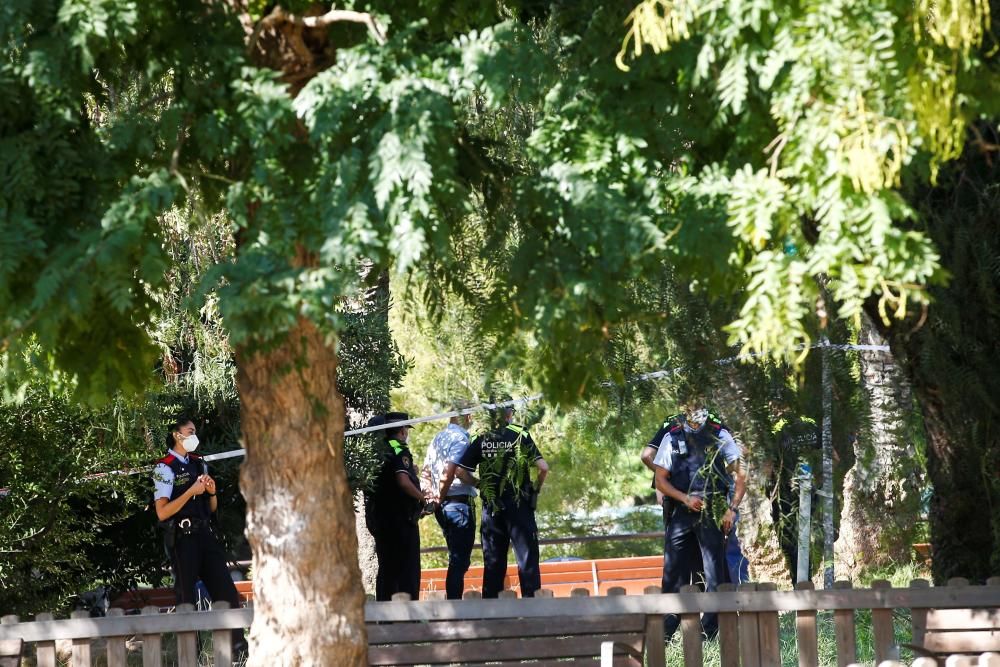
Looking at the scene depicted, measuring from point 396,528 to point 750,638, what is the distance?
12.0 feet

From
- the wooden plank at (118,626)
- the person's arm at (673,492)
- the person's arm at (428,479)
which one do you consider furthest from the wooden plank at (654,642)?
the person's arm at (428,479)

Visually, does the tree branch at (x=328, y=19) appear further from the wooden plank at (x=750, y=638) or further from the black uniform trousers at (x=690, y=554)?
the black uniform trousers at (x=690, y=554)

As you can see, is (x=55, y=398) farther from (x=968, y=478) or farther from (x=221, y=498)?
(x=968, y=478)

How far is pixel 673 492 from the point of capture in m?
8.39

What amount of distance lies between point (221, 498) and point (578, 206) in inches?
292

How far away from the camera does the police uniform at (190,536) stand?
322 inches

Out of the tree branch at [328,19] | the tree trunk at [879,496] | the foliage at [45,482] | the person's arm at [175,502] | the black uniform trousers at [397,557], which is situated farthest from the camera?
the tree trunk at [879,496]

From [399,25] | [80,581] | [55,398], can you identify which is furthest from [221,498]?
[399,25]

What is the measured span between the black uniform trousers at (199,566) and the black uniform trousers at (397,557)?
1277 mm

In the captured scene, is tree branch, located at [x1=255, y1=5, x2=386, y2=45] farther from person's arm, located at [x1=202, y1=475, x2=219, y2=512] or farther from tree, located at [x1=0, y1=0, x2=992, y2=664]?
person's arm, located at [x1=202, y1=475, x2=219, y2=512]

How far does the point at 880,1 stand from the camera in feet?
10.5

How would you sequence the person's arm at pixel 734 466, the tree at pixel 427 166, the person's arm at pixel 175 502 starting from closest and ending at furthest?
the tree at pixel 427 166 < the person's arm at pixel 734 466 < the person's arm at pixel 175 502

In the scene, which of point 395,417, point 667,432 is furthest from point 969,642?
point 395,417

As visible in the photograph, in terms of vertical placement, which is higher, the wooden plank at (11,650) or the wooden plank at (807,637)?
the wooden plank at (11,650)
